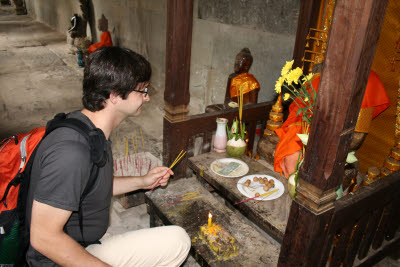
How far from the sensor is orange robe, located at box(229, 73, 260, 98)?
3570 mm

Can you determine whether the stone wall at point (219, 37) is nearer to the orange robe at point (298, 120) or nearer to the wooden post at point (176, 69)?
the orange robe at point (298, 120)

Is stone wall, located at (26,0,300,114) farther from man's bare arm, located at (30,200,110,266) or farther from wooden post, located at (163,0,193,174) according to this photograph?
man's bare arm, located at (30,200,110,266)

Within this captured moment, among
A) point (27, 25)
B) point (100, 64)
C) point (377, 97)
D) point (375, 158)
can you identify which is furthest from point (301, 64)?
point (27, 25)

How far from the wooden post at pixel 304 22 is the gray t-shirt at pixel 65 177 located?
7.97ft

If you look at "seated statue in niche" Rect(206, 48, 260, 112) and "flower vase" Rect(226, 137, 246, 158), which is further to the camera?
"seated statue in niche" Rect(206, 48, 260, 112)

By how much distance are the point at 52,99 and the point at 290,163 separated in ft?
19.0

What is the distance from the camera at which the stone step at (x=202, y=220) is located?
206cm

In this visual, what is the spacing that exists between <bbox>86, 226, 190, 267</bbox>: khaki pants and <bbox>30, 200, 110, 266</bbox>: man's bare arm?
34cm

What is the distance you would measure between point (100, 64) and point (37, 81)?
7.40 m

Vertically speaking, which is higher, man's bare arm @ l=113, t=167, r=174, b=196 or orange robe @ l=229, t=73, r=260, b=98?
orange robe @ l=229, t=73, r=260, b=98

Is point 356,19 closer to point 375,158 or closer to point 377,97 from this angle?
point 377,97

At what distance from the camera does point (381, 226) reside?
2258 millimetres

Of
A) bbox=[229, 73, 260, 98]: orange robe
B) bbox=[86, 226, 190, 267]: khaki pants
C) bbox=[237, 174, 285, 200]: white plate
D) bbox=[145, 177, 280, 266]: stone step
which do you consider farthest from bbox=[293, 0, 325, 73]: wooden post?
bbox=[86, 226, 190, 267]: khaki pants

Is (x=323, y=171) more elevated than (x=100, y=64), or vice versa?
(x=100, y=64)
